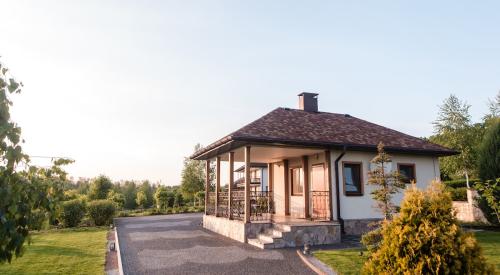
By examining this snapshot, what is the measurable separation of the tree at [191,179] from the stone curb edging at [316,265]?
25.1 metres

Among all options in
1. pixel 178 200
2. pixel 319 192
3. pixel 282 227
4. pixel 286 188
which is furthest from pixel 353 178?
pixel 178 200

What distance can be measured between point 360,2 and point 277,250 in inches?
310

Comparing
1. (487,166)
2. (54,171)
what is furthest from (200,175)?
(54,171)

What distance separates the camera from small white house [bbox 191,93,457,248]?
1111 cm

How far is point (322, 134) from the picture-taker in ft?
43.1

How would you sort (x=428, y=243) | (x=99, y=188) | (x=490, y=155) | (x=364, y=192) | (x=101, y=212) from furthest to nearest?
(x=99, y=188)
(x=101, y=212)
(x=490, y=155)
(x=364, y=192)
(x=428, y=243)

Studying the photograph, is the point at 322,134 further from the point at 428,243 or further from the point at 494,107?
the point at 494,107

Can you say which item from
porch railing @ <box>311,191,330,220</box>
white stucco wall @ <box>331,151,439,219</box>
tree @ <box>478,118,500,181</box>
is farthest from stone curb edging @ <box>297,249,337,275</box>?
tree @ <box>478,118,500,181</box>

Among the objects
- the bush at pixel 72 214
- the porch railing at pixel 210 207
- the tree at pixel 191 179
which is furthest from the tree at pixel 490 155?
the tree at pixel 191 179

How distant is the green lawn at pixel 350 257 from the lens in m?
7.38

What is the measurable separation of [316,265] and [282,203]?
8.13 meters

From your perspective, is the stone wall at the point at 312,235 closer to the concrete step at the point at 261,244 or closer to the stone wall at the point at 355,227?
the concrete step at the point at 261,244

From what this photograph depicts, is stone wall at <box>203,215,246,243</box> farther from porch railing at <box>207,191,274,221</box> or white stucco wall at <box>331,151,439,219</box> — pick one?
white stucco wall at <box>331,151,439,219</box>

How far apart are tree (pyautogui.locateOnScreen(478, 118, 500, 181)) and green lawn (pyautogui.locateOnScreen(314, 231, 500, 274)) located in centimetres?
412
